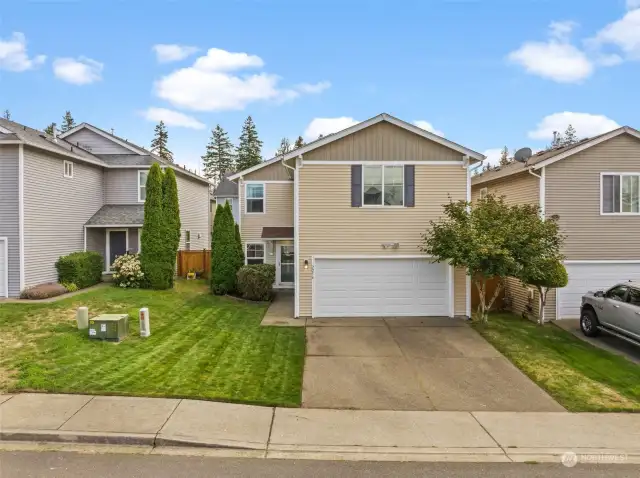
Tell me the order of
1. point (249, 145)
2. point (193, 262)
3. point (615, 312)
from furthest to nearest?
1. point (249, 145)
2. point (193, 262)
3. point (615, 312)

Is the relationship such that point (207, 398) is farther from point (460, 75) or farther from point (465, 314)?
point (460, 75)

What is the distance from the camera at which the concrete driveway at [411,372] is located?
711 centimetres

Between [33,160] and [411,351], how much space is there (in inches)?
591

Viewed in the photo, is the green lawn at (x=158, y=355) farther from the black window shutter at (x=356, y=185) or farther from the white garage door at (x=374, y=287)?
the black window shutter at (x=356, y=185)

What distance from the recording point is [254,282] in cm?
1548

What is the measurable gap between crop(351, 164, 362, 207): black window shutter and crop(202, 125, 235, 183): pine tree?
46.9m

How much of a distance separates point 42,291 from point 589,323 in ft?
59.0

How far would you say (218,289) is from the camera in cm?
1647

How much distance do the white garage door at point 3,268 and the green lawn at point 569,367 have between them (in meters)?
16.2

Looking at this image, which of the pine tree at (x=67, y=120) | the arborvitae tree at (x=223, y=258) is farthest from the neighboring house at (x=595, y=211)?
the pine tree at (x=67, y=120)

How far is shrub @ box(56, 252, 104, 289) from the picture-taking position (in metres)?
15.5

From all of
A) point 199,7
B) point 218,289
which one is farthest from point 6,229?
point 199,7

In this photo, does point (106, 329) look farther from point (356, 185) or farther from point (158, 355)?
point (356, 185)

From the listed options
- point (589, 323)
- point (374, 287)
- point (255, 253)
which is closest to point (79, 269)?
point (255, 253)
